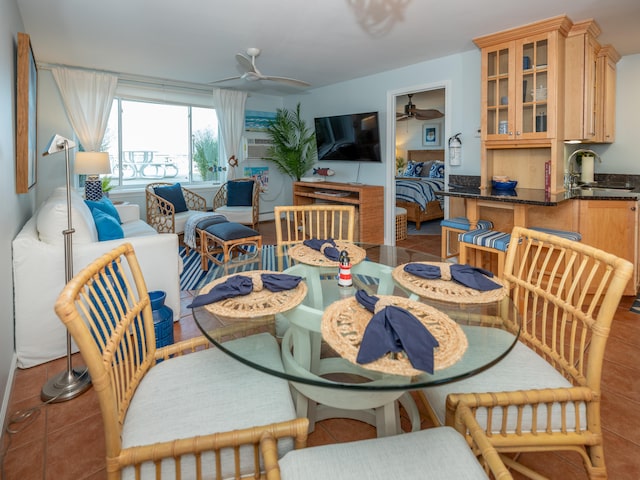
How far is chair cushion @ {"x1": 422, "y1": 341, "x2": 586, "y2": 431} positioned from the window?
5.72 meters

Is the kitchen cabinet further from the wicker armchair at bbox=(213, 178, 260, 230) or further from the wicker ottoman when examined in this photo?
the wicker armchair at bbox=(213, 178, 260, 230)

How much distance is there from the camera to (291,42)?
3934mm

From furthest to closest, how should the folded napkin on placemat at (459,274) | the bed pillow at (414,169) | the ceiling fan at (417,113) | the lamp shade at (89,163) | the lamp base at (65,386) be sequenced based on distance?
1. the bed pillow at (414,169)
2. the ceiling fan at (417,113)
3. the lamp shade at (89,163)
4. the lamp base at (65,386)
5. the folded napkin on placemat at (459,274)

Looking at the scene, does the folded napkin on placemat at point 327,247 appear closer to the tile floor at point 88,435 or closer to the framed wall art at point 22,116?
the tile floor at point 88,435

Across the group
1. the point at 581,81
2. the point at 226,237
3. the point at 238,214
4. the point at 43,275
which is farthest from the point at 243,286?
the point at 238,214

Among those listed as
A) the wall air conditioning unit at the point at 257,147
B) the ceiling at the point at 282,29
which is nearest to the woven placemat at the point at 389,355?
the ceiling at the point at 282,29

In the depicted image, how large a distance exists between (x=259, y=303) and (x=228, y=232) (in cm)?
271

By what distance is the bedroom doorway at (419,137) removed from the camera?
5.34 m

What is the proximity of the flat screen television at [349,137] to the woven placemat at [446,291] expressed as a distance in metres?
4.13

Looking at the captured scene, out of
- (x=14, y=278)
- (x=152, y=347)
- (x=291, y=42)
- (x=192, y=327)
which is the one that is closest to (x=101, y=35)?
(x=291, y=42)

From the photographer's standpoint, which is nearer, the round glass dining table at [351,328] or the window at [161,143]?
the round glass dining table at [351,328]

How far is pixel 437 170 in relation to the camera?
788 cm

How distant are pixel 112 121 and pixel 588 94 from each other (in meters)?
5.77

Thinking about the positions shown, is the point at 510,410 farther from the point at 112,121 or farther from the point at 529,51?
the point at 112,121
